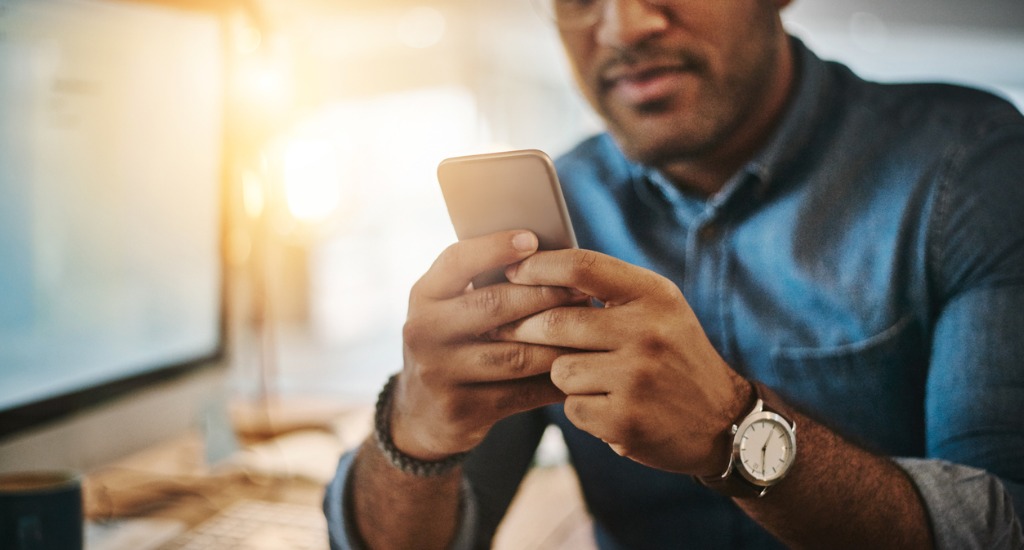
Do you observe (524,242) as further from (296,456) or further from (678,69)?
(296,456)

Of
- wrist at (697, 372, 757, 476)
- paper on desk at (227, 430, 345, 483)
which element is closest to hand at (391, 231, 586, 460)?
wrist at (697, 372, 757, 476)

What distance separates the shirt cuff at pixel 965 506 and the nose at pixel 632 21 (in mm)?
494

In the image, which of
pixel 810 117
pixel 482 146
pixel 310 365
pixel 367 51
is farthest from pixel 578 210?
pixel 367 51

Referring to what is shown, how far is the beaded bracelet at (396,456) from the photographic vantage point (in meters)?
0.64

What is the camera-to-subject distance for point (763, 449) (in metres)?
0.52

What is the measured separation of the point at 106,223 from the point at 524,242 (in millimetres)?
556

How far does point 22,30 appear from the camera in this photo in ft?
2.25

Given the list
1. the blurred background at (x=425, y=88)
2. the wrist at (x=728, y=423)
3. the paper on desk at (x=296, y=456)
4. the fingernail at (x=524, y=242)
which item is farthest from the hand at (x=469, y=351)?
the blurred background at (x=425, y=88)

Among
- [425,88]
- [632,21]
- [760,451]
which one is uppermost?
[425,88]

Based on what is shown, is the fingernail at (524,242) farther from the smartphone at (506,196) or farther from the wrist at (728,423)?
the wrist at (728,423)

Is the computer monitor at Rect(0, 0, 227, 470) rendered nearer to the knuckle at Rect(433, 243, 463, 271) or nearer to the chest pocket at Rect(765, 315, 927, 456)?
the knuckle at Rect(433, 243, 463, 271)

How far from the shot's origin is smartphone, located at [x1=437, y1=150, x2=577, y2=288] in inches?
19.5

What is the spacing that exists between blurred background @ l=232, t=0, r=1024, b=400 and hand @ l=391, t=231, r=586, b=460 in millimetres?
1713

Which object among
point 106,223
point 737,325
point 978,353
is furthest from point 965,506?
point 106,223
